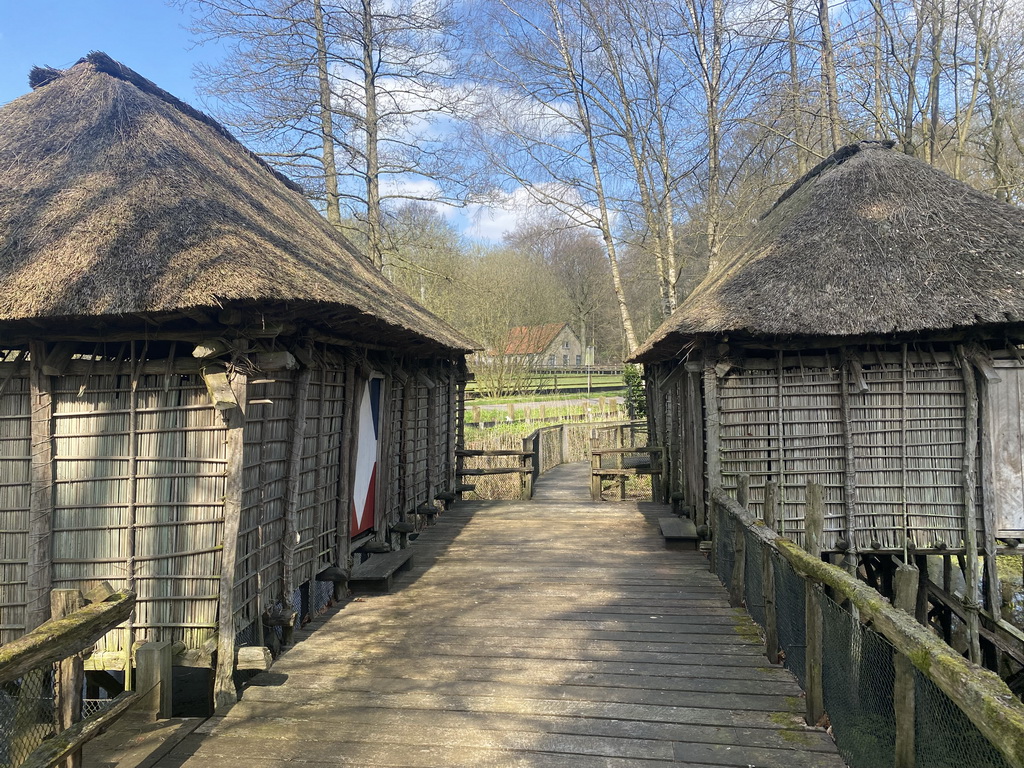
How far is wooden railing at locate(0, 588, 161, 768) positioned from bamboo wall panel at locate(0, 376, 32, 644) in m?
0.77

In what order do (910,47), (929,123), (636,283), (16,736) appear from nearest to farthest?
(16,736)
(910,47)
(929,123)
(636,283)

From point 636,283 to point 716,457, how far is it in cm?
2785

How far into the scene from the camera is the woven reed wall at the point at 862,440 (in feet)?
23.4

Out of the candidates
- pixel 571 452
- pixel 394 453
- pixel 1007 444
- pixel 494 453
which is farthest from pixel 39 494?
pixel 571 452

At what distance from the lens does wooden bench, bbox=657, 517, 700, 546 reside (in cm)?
771

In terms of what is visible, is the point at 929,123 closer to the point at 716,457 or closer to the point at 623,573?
the point at 716,457

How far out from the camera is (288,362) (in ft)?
15.0

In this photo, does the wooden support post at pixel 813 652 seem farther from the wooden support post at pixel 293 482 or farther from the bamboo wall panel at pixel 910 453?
the bamboo wall panel at pixel 910 453

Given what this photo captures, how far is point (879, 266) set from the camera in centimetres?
721

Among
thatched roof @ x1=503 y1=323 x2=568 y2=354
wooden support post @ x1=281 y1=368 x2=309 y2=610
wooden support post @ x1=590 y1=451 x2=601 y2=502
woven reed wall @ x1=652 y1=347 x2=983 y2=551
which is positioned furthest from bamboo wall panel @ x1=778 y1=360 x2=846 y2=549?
thatched roof @ x1=503 y1=323 x2=568 y2=354

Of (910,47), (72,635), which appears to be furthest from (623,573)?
(910,47)

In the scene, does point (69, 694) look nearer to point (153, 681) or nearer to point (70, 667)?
point (70, 667)

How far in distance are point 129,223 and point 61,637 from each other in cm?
294

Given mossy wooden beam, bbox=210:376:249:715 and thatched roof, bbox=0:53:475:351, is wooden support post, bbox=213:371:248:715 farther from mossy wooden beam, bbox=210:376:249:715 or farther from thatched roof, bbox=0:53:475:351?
thatched roof, bbox=0:53:475:351
